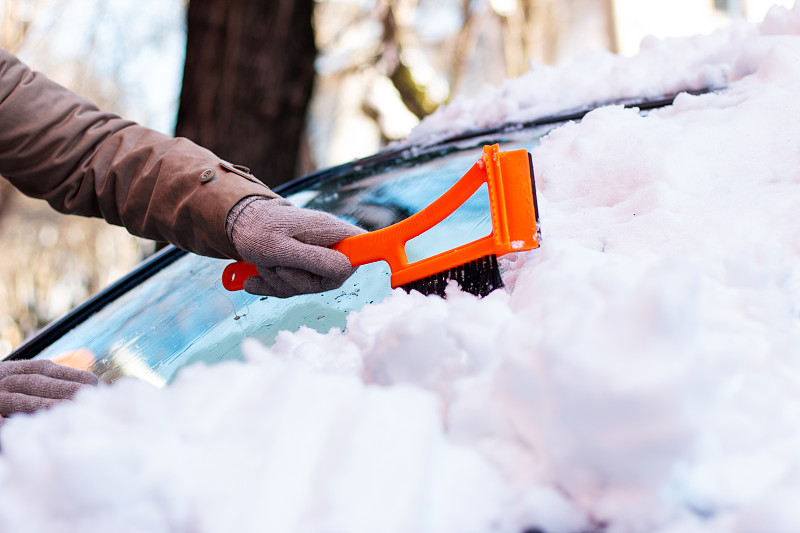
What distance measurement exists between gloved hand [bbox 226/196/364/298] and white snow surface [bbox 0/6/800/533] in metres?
0.51

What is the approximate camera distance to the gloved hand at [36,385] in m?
1.28

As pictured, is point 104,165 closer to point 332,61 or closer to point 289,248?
point 289,248

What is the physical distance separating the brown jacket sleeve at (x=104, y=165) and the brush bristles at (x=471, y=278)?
0.56 meters

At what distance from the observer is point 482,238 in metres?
1.16

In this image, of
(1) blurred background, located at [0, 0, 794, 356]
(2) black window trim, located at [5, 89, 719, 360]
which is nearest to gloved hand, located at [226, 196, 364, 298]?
(2) black window trim, located at [5, 89, 719, 360]

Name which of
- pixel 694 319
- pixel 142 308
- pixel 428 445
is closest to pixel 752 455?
pixel 694 319

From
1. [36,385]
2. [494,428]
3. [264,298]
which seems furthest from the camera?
[264,298]

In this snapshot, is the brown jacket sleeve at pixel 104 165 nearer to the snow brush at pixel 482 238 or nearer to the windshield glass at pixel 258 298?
the windshield glass at pixel 258 298

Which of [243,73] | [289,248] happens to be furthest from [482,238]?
[243,73]

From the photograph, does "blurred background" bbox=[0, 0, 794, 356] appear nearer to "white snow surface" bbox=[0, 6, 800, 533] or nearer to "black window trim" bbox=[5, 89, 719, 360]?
"black window trim" bbox=[5, 89, 719, 360]

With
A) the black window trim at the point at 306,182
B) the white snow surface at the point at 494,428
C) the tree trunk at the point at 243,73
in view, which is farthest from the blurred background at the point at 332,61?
the white snow surface at the point at 494,428

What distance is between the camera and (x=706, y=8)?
35.3 feet

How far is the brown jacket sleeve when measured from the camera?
1571 millimetres

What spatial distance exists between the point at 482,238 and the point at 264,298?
0.58m
